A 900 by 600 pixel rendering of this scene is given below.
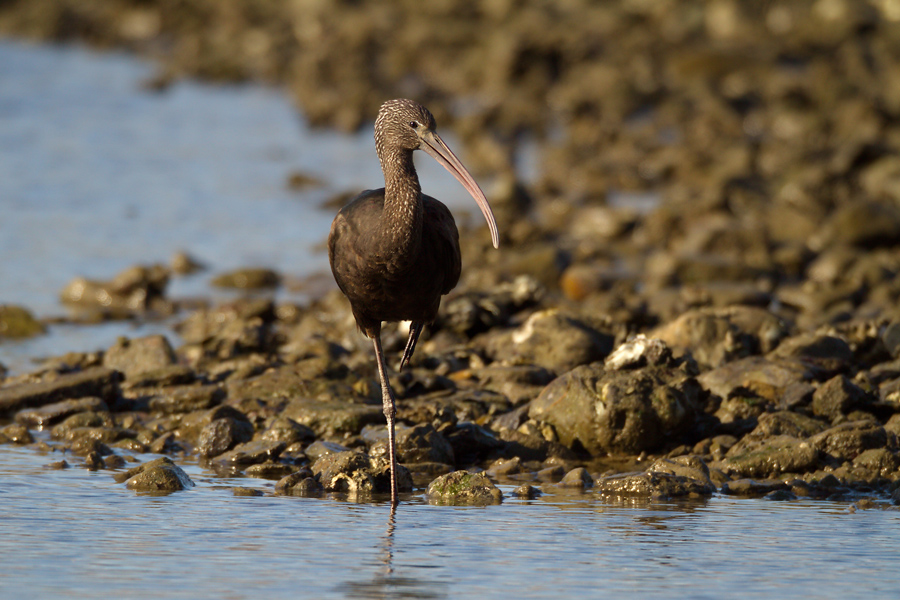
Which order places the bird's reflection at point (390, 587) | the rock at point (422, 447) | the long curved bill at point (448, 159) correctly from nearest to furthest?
the bird's reflection at point (390, 587)
the long curved bill at point (448, 159)
the rock at point (422, 447)

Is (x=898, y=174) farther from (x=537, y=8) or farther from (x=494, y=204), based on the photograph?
(x=537, y=8)

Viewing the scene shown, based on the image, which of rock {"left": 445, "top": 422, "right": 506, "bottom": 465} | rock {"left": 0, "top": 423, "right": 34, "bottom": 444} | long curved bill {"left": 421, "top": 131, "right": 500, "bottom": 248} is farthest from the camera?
rock {"left": 0, "top": 423, "right": 34, "bottom": 444}

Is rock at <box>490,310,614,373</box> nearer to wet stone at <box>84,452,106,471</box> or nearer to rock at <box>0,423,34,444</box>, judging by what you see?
wet stone at <box>84,452,106,471</box>

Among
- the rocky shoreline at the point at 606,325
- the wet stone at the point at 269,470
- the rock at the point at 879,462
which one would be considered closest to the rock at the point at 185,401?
the rocky shoreline at the point at 606,325

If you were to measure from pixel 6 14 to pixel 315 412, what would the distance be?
39.9 meters

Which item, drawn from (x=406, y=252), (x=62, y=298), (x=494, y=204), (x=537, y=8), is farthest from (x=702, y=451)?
(x=537, y=8)

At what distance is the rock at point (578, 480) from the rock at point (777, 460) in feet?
3.29

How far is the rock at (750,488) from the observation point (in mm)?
8414

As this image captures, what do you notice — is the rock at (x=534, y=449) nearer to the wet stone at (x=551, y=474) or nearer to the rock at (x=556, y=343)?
the wet stone at (x=551, y=474)

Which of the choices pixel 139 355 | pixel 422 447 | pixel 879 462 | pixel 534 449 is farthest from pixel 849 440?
pixel 139 355

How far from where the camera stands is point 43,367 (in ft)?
38.5

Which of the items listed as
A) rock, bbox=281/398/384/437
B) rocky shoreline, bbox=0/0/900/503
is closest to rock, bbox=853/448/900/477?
rocky shoreline, bbox=0/0/900/503

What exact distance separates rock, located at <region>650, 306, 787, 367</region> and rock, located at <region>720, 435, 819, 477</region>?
223 centimetres

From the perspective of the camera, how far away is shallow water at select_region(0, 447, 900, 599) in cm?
621
